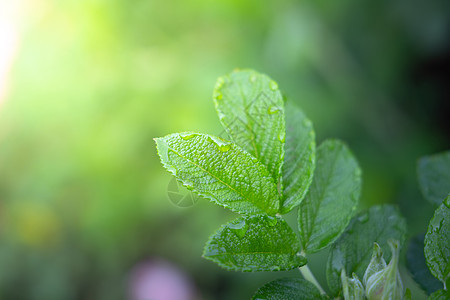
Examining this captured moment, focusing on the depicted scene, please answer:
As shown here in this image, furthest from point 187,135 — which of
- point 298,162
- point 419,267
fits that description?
point 419,267

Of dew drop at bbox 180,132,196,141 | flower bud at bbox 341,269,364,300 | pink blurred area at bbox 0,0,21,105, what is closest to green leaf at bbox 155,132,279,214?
dew drop at bbox 180,132,196,141

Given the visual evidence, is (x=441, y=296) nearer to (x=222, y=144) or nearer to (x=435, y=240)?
(x=435, y=240)

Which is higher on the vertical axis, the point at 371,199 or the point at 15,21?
the point at 15,21

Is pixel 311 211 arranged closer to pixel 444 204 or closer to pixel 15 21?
pixel 444 204

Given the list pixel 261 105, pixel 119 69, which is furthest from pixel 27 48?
pixel 261 105

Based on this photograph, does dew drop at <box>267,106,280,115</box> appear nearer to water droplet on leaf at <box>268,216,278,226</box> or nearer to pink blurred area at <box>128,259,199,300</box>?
water droplet on leaf at <box>268,216,278,226</box>

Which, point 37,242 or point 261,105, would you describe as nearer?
point 261,105
